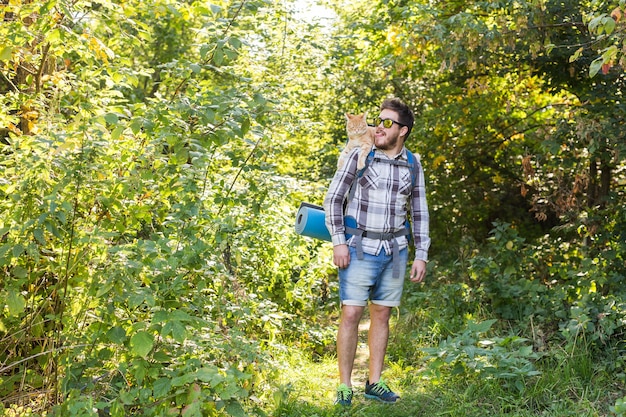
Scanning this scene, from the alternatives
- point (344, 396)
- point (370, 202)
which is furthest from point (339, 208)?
point (344, 396)

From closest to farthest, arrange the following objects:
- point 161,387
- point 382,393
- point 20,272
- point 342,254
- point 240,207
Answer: point 161,387
point 20,272
point 342,254
point 382,393
point 240,207

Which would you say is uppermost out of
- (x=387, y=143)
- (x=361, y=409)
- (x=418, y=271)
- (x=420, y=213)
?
(x=387, y=143)

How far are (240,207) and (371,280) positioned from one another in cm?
199

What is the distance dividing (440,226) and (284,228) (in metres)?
3.93

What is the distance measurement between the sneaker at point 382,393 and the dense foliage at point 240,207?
10.3 inches

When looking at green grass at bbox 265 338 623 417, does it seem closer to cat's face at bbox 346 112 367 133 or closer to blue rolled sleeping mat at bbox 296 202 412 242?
blue rolled sleeping mat at bbox 296 202 412 242

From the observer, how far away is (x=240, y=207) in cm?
655

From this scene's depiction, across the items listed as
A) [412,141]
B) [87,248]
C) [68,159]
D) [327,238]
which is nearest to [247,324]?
[327,238]

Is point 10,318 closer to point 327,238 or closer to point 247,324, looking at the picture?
point 247,324

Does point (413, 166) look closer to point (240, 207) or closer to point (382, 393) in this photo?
point (382, 393)

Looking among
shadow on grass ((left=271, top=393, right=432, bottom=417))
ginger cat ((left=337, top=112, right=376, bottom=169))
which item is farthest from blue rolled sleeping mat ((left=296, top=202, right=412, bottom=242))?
shadow on grass ((left=271, top=393, right=432, bottom=417))

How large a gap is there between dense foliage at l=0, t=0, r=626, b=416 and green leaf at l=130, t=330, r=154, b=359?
133 mm

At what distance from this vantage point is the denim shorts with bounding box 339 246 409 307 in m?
4.85

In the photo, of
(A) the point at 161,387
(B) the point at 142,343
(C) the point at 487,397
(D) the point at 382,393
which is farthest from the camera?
(D) the point at 382,393
